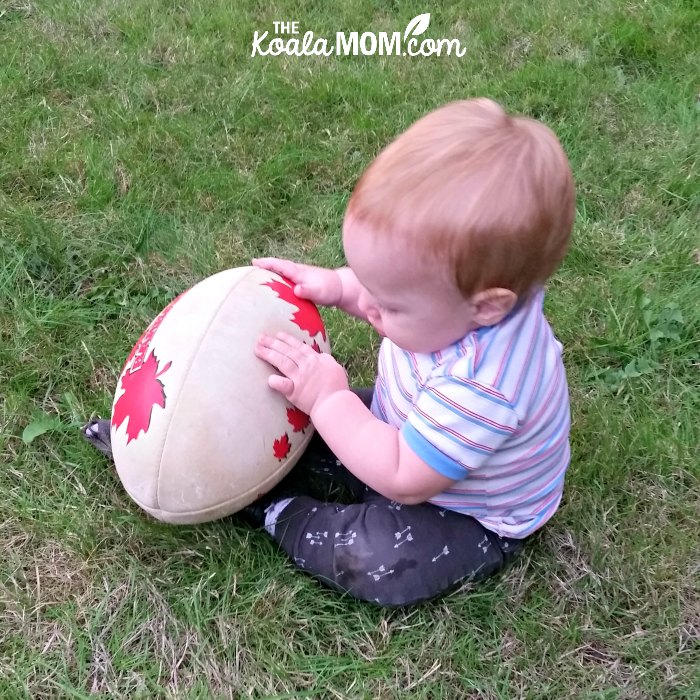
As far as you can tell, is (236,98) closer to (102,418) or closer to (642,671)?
(102,418)

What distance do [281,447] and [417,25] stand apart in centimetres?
297

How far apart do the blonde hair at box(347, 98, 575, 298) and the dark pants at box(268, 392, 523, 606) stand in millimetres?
752

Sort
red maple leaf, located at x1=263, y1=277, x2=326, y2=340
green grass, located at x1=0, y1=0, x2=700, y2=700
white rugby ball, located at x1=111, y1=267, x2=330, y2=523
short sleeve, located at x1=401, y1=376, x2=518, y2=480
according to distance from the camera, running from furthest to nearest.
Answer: red maple leaf, located at x1=263, y1=277, x2=326, y2=340 → green grass, located at x1=0, y1=0, x2=700, y2=700 → white rugby ball, located at x1=111, y1=267, x2=330, y2=523 → short sleeve, located at x1=401, y1=376, x2=518, y2=480

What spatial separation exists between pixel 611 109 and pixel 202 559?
278 centimetres

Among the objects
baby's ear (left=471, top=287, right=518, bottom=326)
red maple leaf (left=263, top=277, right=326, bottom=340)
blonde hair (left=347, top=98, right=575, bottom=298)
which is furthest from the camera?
red maple leaf (left=263, top=277, right=326, bottom=340)

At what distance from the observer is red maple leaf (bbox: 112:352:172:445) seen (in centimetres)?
186

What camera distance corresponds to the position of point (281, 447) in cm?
194

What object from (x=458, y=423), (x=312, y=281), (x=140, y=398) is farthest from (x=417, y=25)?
(x=458, y=423)

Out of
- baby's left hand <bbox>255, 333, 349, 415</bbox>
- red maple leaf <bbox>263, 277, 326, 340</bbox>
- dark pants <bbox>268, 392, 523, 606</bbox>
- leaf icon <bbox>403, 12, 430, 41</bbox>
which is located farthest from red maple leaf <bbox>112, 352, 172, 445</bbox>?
leaf icon <bbox>403, 12, 430, 41</bbox>

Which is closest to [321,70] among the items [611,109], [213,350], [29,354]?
[611,109]

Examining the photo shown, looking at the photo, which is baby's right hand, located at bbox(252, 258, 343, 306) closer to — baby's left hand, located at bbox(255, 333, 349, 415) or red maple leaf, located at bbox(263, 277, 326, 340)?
red maple leaf, located at bbox(263, 277, 326, 340)

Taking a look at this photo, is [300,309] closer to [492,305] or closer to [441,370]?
[441,370]

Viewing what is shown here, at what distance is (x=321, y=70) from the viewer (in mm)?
3807

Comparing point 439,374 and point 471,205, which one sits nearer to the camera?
point 471,205
